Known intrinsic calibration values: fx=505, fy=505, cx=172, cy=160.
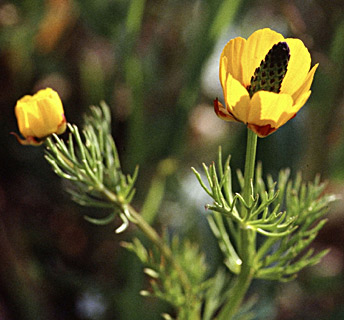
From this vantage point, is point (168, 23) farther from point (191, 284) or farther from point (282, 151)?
point (191, 284)

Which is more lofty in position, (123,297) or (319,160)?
(319,160)

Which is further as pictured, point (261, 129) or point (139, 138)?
point (139, 138)

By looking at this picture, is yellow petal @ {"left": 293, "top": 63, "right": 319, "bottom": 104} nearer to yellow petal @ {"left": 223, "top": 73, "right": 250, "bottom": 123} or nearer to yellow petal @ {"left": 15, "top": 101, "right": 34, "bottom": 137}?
yellow petal @ {"left": 223, "top": 73, "right": 250, "bottom": 123}

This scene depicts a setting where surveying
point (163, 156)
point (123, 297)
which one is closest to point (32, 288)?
point (123, 297)

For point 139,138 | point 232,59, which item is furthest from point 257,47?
point 139,138

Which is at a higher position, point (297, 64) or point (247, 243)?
point (297, 64)

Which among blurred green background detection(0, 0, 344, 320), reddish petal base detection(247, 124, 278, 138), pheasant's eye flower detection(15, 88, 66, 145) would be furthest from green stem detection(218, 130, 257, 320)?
blurred green background detection(0, 0, 344, 320)

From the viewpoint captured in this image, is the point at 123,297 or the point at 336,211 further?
the point at 336,211

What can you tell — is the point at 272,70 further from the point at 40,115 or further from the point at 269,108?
the point at 40,115
